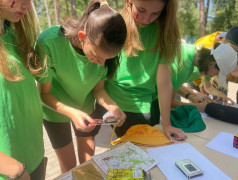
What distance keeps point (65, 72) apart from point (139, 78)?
55cm

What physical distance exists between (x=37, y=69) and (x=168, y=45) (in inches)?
33.2

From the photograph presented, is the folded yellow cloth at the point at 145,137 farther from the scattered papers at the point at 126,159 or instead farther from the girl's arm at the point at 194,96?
the girl's arm at the point at 194,96

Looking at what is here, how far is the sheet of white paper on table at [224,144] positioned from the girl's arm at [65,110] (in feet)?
2.41

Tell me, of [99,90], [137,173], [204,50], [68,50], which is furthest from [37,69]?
[204,50]

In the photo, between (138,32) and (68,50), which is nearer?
(68,50)

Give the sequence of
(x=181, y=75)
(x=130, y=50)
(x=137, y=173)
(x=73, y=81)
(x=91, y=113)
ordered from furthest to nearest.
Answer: (x=181, y=75)
(x=91, y=113)
(x=130, y=50)
(x=73, y=81)
(x=137, y=173)

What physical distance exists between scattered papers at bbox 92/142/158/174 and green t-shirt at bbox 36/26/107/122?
43 cm

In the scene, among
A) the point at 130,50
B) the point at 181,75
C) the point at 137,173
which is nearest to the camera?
the point at 137,173

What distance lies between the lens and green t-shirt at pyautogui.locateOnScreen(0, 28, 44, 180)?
83cm

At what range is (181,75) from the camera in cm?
172

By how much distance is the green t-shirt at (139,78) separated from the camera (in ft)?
4.79

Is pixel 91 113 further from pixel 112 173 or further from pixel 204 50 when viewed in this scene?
pixel 204 50

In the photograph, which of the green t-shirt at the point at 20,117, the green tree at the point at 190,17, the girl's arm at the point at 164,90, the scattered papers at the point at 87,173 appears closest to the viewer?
the green t-shirt at the point at 20,117

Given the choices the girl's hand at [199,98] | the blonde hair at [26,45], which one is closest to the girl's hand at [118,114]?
the blonde hair at [26,45]
